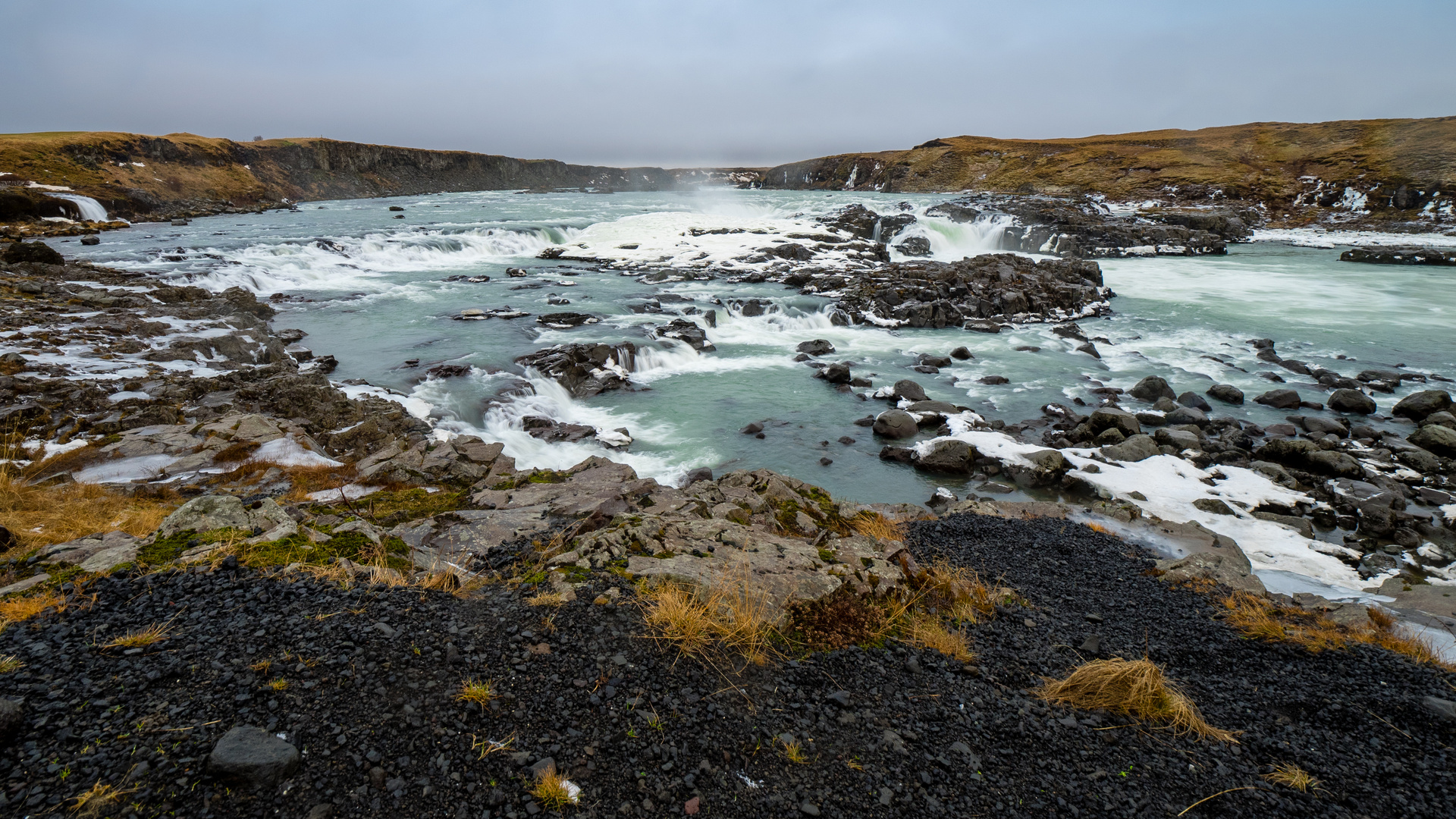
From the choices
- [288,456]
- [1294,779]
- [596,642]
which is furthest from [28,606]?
[1294,779]

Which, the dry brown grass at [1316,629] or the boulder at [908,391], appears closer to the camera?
the dry brown grass at [1316,629]

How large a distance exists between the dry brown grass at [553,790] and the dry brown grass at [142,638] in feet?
9.15

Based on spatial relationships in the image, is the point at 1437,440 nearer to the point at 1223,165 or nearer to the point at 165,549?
the point at 165,549

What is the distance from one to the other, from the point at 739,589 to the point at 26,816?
4261 millimetres

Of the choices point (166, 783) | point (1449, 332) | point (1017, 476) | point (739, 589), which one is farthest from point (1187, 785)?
point (1449, 332)

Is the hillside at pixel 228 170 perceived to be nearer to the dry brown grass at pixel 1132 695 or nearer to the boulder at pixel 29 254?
the boulder at pixel 29 254

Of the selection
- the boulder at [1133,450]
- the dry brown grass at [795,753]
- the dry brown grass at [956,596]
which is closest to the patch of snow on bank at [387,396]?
the dry brown grass at [956,596]

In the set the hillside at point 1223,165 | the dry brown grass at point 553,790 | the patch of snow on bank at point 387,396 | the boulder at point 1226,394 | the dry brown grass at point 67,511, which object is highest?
the hillside at point 1223,165

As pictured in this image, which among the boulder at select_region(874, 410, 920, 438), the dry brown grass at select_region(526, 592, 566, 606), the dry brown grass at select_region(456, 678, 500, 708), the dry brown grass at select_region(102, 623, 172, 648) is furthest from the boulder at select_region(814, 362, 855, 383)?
→ the dry brown grass at select_region(102, 623, 172, 648)

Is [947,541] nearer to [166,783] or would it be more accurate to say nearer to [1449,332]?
[166,783]

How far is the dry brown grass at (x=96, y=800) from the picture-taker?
2.85 metres

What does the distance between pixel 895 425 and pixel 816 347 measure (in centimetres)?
800

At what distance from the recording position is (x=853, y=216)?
49.0m

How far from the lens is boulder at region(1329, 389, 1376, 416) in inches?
659
